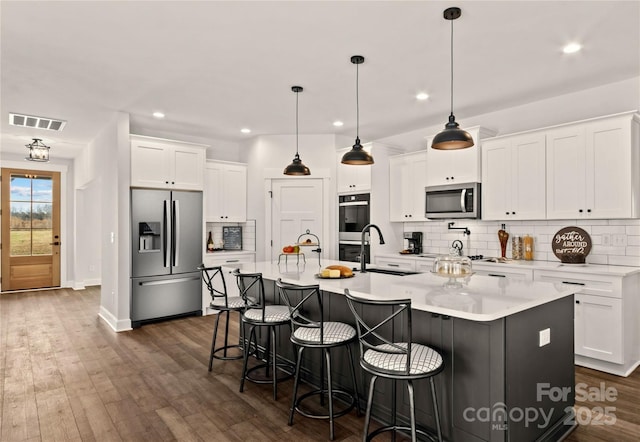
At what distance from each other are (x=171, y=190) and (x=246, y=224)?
4.70 ft

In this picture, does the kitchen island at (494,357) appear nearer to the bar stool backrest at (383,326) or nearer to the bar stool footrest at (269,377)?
the bar stool backrest at (383,326)

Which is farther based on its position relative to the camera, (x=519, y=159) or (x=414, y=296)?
(x=519, y=159)

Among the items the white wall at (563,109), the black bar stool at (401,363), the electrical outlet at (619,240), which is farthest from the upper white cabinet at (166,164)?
the electrical outlet at (619,240)

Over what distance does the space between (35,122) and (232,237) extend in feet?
10.6

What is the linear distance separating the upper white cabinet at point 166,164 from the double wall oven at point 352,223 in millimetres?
2188

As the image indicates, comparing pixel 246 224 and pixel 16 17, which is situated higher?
pixel 16 17

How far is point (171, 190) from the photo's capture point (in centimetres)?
557

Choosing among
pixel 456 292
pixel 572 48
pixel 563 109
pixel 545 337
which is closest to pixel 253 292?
pixel 456 292

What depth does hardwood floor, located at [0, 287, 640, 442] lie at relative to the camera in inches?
101

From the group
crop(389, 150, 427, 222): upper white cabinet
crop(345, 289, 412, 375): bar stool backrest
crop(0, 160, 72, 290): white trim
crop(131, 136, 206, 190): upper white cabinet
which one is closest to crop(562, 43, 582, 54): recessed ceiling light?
crop(389, 150, 427, 222): upper white cabinet

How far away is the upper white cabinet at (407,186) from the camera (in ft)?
18.0

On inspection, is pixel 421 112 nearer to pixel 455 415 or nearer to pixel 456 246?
pixel 456 246

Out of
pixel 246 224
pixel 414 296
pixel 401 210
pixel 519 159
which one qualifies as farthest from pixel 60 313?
pixel 519 159

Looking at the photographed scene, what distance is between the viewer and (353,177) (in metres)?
5.97
